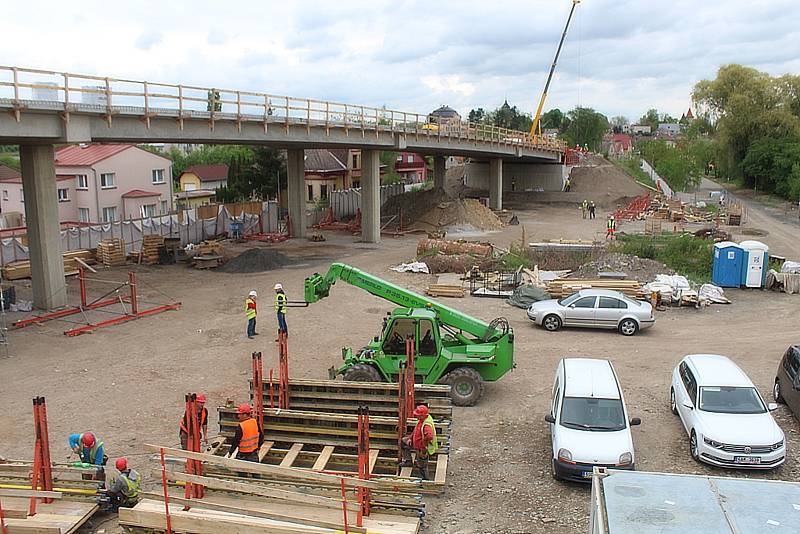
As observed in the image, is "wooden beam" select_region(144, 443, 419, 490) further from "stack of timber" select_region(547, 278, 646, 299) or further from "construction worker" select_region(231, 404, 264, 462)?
"stack of timber" select_region(547, 278, 646, 299)

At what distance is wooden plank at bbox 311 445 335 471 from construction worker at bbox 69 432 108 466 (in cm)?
333

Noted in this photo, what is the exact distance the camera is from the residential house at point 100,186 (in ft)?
169

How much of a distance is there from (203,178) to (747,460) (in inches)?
2942

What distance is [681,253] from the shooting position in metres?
29.4

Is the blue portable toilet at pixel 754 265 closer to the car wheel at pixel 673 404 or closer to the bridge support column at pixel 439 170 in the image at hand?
the car wheel at pixel 673 404

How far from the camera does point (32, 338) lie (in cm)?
2072

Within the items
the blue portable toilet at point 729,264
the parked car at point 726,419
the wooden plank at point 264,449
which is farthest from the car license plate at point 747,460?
the blue portable toilet at point 729,264

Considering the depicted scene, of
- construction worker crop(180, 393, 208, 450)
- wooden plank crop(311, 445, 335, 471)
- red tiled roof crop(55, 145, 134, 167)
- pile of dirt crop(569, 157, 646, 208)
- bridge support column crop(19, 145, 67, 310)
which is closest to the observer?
construction worker crop(180, 393, 208, 450)

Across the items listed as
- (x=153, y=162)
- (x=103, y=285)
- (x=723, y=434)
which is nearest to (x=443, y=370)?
(x=723, y=434)

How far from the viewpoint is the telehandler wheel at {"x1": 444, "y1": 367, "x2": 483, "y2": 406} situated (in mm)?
14844

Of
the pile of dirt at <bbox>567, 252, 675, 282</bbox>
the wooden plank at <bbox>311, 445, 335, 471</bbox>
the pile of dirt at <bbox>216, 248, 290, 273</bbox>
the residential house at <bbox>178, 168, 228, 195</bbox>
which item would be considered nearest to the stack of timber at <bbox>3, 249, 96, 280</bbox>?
the pile of dirt at <bbox>216, 248, 290, 273</bbox>

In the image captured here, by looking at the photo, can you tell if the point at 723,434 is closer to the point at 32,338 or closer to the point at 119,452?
the point at 119,452

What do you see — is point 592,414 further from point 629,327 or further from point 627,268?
point 627,268

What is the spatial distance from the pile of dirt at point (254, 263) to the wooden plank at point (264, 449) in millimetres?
20311
